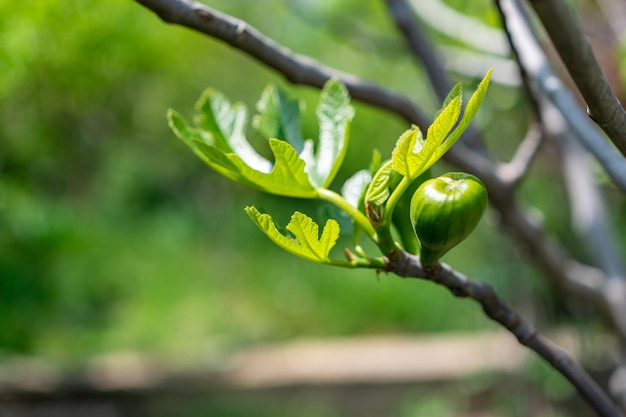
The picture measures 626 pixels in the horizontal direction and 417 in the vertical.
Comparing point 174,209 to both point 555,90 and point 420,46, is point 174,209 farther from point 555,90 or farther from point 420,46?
point 555,90

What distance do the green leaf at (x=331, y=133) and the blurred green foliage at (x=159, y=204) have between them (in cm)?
87

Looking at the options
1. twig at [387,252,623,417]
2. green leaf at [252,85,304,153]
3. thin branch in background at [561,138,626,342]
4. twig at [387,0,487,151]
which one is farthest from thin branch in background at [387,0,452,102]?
twig at [387,252,623,417]

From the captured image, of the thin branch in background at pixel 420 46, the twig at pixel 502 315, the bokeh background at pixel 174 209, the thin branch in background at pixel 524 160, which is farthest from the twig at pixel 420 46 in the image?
the twig at pixel 502 315

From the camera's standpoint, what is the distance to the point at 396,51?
2320 millimetres

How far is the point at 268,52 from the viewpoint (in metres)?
0.84

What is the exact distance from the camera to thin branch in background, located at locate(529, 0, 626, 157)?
0.48 meters

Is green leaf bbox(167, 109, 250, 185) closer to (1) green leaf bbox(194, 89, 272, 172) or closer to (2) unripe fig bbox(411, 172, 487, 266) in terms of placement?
(1) green leaf bbox(194, 89, 272, 172)

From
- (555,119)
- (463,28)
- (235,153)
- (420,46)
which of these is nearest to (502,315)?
(235,153)

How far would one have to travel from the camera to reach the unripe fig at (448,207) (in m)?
0.51

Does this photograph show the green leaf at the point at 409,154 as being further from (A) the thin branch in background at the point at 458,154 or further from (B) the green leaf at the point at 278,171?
(A) the thin branch in background at the point at 458,154

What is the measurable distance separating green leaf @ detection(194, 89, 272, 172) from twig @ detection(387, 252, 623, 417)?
0.59ft

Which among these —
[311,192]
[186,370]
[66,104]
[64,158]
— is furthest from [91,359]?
[311,192]

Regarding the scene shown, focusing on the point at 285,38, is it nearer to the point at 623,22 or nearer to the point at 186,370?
the point at 186,370

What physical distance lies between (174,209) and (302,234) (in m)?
7.73
